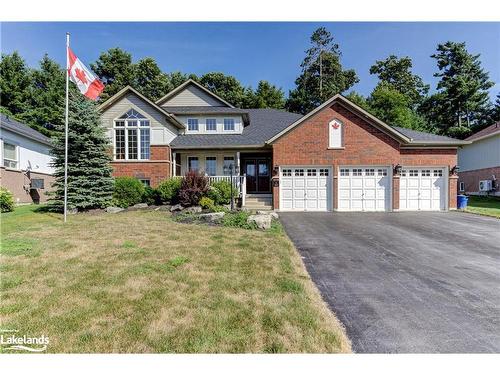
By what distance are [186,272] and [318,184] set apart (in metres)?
11.7

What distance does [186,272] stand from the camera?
16.5ft

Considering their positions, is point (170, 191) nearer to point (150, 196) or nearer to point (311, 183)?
point (150, 196)

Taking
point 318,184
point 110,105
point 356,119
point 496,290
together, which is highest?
point 110,105

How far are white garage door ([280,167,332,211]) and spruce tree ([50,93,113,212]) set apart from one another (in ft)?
30.2

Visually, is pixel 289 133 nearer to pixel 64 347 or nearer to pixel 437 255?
pixel 437 255

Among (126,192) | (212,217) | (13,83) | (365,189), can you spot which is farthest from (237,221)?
(13,83)

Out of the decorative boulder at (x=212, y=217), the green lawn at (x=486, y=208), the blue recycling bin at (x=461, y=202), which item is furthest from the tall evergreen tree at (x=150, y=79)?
the green lawn at (x=486, y=208)

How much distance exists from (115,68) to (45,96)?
1060cm

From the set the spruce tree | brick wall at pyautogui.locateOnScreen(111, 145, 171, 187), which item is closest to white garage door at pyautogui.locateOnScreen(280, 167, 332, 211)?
Result: brick wall at pyautogui.locateOnScreen(111, 145, 171, 187)

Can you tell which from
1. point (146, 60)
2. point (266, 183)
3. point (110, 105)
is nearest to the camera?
point (110, 105)

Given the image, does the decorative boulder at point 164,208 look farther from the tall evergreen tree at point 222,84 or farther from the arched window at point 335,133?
the tall evergreen tree at point 222,84

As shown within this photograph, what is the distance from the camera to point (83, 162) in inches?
509

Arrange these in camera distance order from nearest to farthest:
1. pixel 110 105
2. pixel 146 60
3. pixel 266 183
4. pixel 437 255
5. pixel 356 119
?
1. pixel 437 255
2. pixel 356 119
3. pixel 110 105
4. pixel 266 183
5. pixel 146 60
